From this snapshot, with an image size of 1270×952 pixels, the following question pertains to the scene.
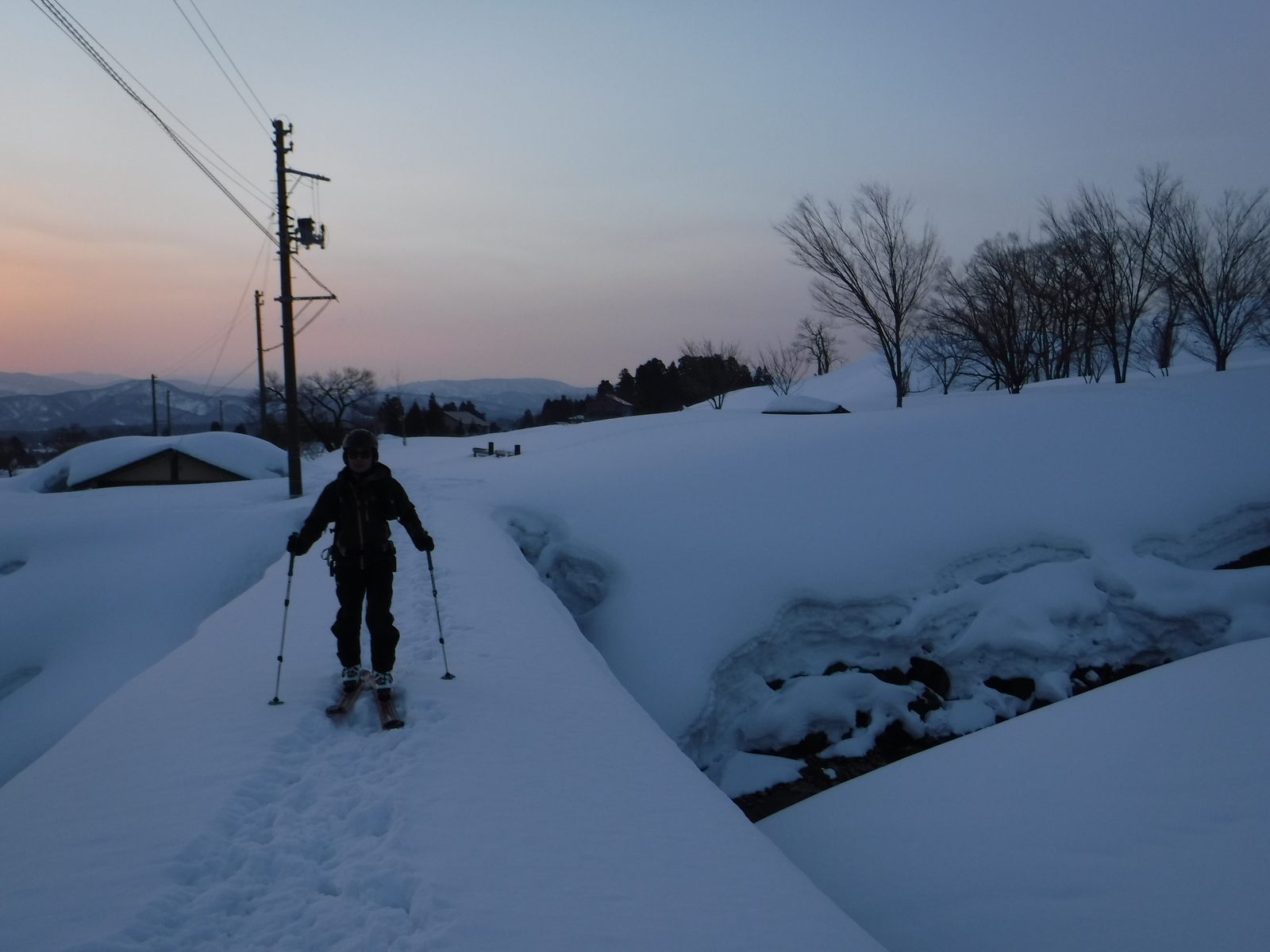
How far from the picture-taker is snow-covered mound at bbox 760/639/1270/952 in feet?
14.6

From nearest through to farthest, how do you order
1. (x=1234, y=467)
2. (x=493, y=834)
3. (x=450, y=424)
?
1. (x=493, y=834)
2. (x=1234, y=467)
3. (x=450, y=424)

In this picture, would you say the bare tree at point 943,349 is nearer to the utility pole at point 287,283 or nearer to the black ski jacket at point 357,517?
the utility pole at point 287,283

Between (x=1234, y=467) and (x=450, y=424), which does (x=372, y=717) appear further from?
(x=450, y=424)

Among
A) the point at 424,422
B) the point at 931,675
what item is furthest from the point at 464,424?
the point at 931,675

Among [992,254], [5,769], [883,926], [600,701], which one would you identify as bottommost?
[5,769]

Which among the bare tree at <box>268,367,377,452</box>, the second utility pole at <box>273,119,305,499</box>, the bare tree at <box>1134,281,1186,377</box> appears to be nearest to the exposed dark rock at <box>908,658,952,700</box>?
the second utility pole at <box>273,119,305,499</box>

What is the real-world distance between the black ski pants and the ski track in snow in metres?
0.66

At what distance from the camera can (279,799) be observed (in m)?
3.90

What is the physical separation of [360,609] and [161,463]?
25.3m

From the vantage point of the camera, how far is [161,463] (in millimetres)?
25766

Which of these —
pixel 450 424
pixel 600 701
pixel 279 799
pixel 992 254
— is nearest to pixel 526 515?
pixel 600 701

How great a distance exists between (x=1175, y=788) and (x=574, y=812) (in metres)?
5.00

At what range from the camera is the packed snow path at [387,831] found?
2914mm

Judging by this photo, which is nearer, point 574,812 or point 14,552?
point 574,812
